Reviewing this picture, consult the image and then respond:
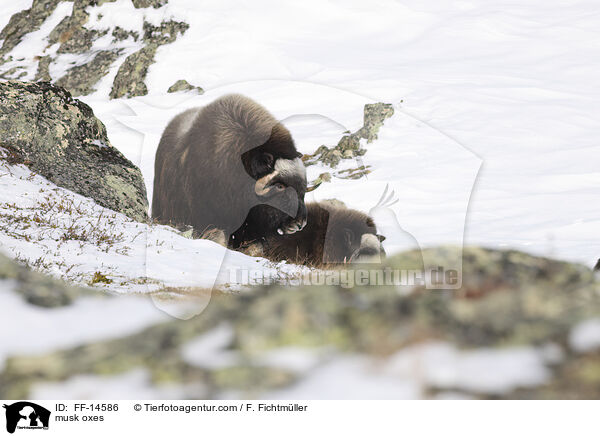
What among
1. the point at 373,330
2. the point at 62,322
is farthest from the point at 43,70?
the point at 373,330

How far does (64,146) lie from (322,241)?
5343mm

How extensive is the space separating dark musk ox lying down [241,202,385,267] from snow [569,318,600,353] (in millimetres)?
4881

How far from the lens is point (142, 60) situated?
3023 cm

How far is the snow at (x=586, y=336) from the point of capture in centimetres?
160

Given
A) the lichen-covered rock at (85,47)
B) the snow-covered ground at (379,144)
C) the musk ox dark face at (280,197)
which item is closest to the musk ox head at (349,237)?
the snow-covered ground at (379,144)

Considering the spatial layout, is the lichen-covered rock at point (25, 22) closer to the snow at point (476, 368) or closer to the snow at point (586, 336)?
the snow at point (476, 368)

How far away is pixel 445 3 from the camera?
43.5 meters

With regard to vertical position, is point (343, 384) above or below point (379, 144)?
below

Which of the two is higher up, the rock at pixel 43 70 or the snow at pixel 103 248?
the rock at pixel 43 70

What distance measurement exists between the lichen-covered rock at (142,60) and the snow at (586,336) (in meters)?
27.0

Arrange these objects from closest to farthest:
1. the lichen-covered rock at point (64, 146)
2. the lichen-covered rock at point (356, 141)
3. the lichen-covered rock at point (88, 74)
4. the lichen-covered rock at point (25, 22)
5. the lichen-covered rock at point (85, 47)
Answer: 1. the lichen-covered rock at point (356, 141)
2. the lichen-covered rock at point (64, 146)
3. the lichen-covered rock at point (85, 47)
4. the lichen-covered rock at point (88, 74)
5. the lichen-covered rock at point (25, 22)

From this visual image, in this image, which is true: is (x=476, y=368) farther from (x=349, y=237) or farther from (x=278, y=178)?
(x=349, y=237)

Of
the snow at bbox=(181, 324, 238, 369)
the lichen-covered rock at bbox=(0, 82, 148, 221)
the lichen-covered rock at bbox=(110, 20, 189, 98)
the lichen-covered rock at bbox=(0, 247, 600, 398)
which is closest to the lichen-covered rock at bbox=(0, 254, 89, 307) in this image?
the lichen-covered rock at bbox=(0, 247, 600, 398)

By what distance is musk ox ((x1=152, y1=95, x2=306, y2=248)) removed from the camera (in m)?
6.16
